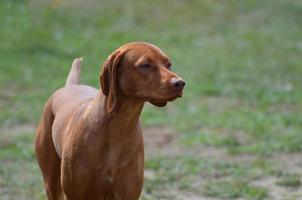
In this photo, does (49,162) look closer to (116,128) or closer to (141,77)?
(116,128)

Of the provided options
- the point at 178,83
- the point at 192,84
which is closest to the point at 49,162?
the point at 178,83

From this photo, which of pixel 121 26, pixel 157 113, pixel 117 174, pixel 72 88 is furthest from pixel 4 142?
pixel 121 26

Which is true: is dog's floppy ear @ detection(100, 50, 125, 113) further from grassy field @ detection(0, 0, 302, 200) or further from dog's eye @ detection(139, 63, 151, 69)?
grassy field @ detection(0, 0, 302, 200)

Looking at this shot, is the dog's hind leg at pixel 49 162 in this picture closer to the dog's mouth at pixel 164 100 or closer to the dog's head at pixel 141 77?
the dog's head at pixel 141 77

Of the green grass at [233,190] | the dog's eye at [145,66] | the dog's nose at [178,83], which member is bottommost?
the green grass at [233,190]

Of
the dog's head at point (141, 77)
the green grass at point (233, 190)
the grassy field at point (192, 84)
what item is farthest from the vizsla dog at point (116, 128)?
the green grass at point (233, 190)

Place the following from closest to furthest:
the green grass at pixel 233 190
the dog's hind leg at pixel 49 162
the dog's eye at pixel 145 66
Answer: the dog's eye at pixel 145 66 → the dog's hind leg at pixel 49 162 → the green grass at pixel 233 190

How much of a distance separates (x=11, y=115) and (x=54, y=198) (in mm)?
4994

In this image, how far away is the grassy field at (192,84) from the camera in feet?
30.3

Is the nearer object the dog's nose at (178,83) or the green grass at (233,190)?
the dog's nose at (178,83)

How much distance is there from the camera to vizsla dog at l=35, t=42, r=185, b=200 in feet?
Answer: 18.7

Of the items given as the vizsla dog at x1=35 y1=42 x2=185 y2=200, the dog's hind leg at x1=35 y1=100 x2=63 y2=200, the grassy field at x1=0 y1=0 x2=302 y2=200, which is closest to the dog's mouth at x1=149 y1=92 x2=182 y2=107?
the vizsla dog at x1=35 y1=42 x2=185 y2=200

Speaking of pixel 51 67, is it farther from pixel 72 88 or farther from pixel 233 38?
pixel 72 88

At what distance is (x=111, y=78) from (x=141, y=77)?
0.21m
